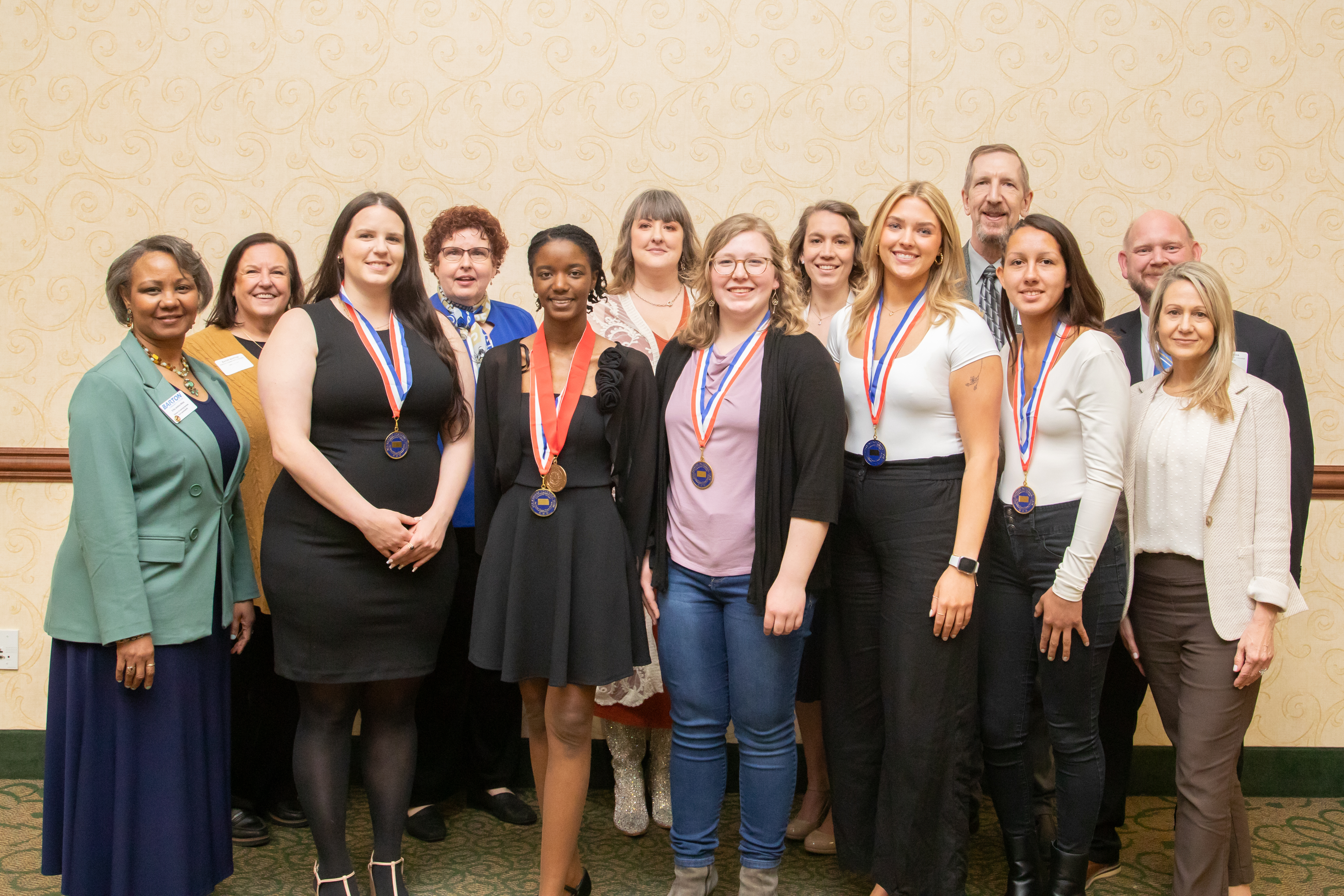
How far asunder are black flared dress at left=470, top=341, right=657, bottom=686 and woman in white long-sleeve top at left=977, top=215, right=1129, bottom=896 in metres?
0.93

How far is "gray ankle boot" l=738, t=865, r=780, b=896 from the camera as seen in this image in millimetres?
2439

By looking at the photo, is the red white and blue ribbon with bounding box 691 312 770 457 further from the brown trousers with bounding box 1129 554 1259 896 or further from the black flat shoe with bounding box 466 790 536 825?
the black flat shoe with bounding box 466 790 536 825

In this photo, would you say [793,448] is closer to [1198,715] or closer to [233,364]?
[1198,715]

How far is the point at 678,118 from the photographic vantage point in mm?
3475

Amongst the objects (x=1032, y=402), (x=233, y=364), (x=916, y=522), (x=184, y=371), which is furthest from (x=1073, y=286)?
(x=233, y=364)

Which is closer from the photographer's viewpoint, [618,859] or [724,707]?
[724,707]

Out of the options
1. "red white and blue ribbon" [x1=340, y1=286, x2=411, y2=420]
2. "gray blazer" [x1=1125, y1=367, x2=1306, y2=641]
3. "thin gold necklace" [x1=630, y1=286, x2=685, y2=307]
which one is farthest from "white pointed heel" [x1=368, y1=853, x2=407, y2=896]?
"gray blazer" [x1=1125, y1=367, x2=1306, y2=641]

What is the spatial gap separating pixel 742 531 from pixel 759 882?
3.07ft

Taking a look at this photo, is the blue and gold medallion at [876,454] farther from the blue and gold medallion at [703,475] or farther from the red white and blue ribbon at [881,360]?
the blue and gold medallion at [703,475]

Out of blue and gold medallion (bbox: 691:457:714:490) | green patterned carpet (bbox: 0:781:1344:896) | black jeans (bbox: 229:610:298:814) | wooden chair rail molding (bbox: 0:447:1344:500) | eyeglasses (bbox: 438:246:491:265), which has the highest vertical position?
eyeglasses (bbox: 438:246:491:265)

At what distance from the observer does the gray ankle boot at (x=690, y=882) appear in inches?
97.3

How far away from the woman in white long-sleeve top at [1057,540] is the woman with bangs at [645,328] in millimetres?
1026

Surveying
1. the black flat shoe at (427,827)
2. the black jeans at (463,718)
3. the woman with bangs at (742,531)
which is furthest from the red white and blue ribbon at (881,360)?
the black flat shoe at (427,827)

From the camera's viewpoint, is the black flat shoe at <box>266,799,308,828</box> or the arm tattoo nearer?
the arm tattoo
